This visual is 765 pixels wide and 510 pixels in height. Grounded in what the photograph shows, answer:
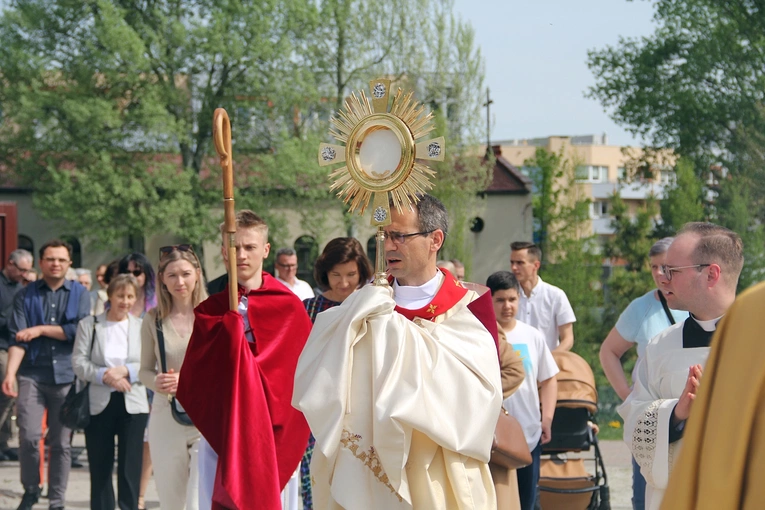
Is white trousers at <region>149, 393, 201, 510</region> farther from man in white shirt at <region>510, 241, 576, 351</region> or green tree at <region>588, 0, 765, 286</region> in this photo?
green tree at <region>588, 0, 765, 286</region>

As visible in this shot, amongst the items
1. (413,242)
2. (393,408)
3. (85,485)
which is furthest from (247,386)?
(85,485)

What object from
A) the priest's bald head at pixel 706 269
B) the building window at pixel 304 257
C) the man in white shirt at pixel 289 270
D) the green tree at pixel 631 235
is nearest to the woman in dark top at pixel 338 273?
the priest's bald head at pixel 706 269

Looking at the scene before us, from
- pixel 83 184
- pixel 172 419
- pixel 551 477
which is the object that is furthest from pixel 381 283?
pixel 83 184

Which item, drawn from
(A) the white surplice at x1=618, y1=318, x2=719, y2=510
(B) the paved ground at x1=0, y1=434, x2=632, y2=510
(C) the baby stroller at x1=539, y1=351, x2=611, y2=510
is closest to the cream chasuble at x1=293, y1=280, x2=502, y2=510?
(A) the white surplice at x1=618, y1=318, x2=719, y2=510

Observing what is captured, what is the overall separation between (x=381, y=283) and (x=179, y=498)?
2364 mm

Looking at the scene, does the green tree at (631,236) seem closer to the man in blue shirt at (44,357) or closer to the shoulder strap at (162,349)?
the man in blue shirt at (44,357)

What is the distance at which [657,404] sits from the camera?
13.1 feet

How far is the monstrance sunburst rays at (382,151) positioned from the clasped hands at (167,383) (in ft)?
6.62

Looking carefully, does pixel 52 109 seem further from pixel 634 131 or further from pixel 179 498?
pixel 179 498

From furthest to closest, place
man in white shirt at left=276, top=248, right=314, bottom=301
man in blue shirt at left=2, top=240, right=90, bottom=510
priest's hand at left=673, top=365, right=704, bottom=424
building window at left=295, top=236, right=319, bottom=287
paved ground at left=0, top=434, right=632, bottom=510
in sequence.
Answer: building window at left=295, top=236, right=319, bottom=287 < man in white shirt at left=276, top=248, right=314, bottom=301 < paved ground at left=0, top=434, right=632, bottom=510 < man in blue shirt at left=2, top=240, right=90, bottom=510 < priest's hand at left=673, top=365, right=704, bottom=424

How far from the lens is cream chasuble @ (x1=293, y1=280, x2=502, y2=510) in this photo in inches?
147

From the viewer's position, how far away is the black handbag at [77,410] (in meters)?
6.87

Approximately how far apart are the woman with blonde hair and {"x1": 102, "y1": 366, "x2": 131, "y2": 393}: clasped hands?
95 cm

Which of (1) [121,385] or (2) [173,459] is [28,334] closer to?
(1) [121,385]
